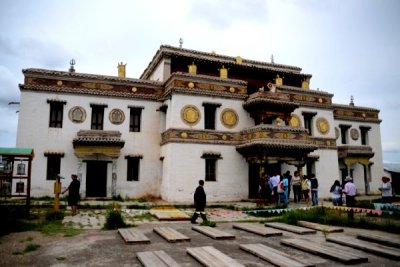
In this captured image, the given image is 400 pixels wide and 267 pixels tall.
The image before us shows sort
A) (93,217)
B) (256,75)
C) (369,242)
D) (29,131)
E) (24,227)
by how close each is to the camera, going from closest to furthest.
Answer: (369,242)
(24,227)
(93,217)
(29,131)
(256,75)

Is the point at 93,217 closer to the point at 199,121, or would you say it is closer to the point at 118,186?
the point at 118,186

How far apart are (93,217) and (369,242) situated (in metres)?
10.4

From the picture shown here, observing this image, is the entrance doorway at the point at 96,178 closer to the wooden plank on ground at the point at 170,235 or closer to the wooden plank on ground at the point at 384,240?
the wooden plank on ground at the point at 170,235

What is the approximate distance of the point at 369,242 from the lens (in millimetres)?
8117

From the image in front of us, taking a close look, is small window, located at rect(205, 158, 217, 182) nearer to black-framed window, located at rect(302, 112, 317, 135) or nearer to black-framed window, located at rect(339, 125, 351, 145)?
black-framed window, located at rect(302, 112, 317, 135)

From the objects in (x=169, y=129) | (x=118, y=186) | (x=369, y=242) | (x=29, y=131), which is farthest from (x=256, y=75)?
(x=369, y=242)

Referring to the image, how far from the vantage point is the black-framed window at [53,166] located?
19984 millimetres

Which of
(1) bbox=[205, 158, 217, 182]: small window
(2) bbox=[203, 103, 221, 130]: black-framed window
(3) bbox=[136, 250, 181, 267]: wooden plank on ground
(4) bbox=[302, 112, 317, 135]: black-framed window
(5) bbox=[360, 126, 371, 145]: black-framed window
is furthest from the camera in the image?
(5) bbox=[360, 126, 371, 145]: black-framed window

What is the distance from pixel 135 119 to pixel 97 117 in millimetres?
2630

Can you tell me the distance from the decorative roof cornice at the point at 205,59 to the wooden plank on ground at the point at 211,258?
1876 cm

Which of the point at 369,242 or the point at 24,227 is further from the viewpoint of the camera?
the point at 24,227

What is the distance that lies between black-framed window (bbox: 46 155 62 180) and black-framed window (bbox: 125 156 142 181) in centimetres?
443

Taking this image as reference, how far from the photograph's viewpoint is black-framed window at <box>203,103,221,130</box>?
71.3ft

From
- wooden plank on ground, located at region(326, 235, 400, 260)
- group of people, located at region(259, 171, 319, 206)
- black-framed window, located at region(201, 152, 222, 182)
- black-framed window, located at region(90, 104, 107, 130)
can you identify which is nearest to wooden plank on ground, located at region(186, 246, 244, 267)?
wooden plank on ground, located at region(326, 235, 400, 260)
